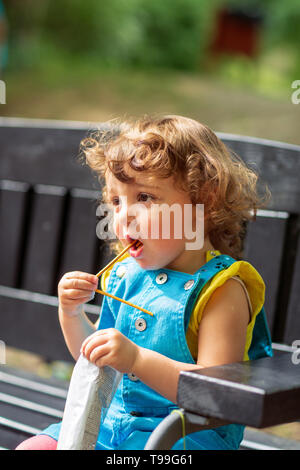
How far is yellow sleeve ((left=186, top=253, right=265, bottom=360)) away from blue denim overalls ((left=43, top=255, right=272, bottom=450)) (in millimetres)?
20

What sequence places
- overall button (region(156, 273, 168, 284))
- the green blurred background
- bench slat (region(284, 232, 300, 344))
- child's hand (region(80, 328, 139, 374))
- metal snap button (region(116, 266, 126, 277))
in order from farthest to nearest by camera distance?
the green blurred background, bench slat (region(284, 232, 300, 344)), metal snap button (region(116, 266, 126, 277)), overall button (region(156, 273, 168, 284)), child's hand (region(80, 328, 139, 374))

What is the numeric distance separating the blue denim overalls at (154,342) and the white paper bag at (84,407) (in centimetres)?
18

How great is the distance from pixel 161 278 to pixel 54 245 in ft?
3.46

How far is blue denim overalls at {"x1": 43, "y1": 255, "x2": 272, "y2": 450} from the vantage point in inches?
60.3

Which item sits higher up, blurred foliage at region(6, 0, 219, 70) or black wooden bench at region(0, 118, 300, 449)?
blurred foliage at region(6, 0, 219, 70)

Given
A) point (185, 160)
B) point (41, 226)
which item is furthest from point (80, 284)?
point (41, 226)

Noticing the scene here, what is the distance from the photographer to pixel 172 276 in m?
1.62

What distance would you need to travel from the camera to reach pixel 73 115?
11625mm

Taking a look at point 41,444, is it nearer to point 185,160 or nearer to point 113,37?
point 185,160

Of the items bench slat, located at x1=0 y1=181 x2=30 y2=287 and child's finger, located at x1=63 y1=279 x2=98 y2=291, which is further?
bench slat, located at x1=0 y1=181 x2=30 y2=287

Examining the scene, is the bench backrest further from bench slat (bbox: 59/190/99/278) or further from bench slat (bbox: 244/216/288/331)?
bench slat (bbox: 244/216/288/331)

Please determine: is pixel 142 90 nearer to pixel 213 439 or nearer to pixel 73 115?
pixel 73 115

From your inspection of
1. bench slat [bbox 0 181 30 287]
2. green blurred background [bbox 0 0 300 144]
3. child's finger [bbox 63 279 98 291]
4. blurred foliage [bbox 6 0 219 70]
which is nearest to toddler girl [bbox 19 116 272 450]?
child's finger [bbox 63 279 98 291]

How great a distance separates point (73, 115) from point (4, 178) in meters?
9.11
